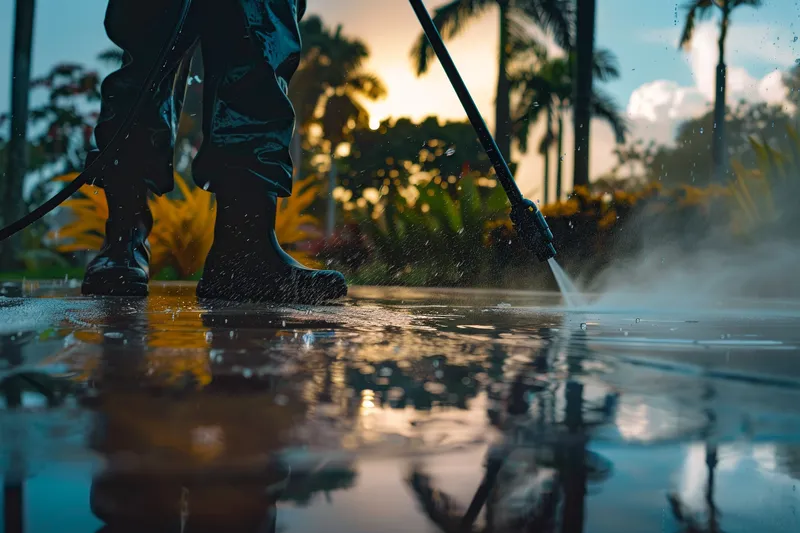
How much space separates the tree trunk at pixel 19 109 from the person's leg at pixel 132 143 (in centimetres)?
1279

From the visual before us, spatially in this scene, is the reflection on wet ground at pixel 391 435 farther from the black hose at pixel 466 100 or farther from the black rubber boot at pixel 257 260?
the black hose at pixel 466 100

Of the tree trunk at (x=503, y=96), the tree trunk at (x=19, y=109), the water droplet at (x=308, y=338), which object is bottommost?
the water droplet at (x=308, y=338)

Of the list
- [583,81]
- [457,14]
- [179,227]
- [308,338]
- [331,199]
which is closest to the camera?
[308,338]

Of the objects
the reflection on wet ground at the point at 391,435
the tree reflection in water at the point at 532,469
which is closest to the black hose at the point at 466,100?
the reflection on wet ground at the point at 391,435

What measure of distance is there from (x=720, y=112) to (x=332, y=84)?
24730mm

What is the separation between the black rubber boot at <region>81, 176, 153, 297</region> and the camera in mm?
4016

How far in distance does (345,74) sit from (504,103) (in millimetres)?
25150

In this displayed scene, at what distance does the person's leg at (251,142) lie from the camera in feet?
11.9

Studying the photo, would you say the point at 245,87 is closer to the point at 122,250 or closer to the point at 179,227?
the point at 122,250

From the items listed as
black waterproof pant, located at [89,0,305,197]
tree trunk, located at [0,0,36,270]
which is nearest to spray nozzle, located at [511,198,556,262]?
black waterproof pant, located at [89,0,305,197]

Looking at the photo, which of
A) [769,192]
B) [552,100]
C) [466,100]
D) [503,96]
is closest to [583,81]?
[769,192]

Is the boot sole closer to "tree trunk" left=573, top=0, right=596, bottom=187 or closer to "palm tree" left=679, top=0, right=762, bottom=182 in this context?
"tree trunk" left=573, top=0, right=596, bottom=187

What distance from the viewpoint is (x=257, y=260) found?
367 centimetres

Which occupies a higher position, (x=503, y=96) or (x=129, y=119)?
(x=503, y=96)
